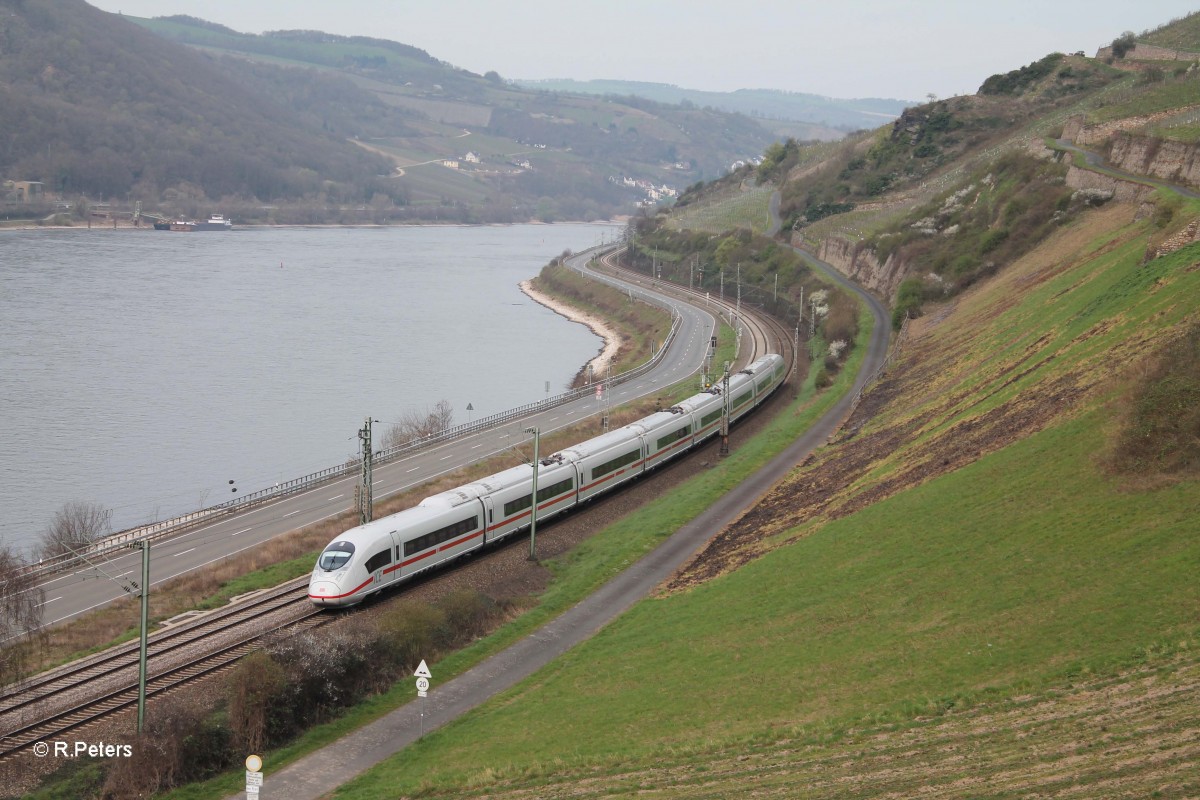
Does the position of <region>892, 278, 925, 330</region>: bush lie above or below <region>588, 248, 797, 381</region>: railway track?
above

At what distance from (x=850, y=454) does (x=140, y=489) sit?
125 feet

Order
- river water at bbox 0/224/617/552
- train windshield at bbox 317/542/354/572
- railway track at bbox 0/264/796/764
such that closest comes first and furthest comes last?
1. railway track at bbox 0/264/796/764
2. train windshield at bbox 317/542/354/572
3. river water at bbox 0/224/617/552

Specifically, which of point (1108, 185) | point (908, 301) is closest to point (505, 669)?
point (908, 301)

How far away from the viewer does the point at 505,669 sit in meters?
29.0

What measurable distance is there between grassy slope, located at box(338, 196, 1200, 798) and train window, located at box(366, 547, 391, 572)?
7.07m

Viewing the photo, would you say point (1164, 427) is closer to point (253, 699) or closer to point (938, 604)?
point (938, 604)

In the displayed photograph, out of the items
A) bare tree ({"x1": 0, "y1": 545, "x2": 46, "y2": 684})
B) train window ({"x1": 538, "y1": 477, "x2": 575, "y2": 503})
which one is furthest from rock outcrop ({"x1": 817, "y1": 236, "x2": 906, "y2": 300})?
bare tree ({"x1": 0, "y1": 545, "x2": 46, "y2": 684})

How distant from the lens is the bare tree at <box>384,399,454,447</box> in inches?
2549

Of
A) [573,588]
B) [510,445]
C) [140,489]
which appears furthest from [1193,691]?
[140,489]

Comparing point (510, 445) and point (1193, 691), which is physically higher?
point (1193, 691)

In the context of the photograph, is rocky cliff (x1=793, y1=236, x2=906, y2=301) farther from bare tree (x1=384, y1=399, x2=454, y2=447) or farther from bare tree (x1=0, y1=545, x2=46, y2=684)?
bare tree (x1=0, y1=545, x2=46, y2=684)

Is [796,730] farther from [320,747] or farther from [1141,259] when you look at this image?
[1141,259]

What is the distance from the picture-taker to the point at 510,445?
60.7 metres

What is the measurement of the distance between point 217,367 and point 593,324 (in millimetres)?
45843
